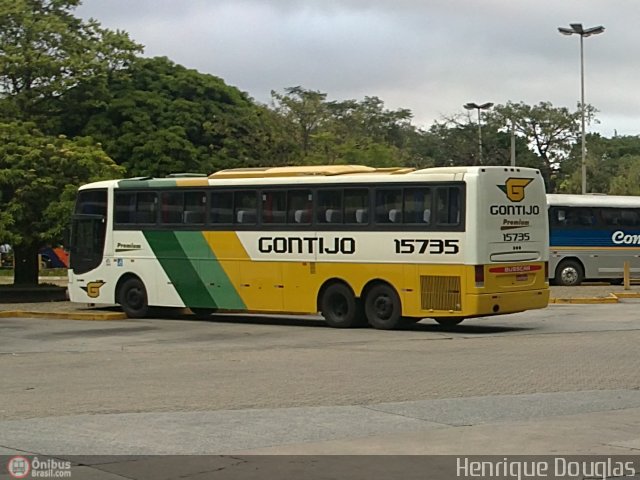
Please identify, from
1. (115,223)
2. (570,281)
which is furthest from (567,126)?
(115,223)

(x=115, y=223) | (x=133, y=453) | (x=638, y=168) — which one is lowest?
(x=133, y=453)

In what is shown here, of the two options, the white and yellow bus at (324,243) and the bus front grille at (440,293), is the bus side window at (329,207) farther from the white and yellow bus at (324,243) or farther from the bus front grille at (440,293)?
the bus front grille at (440,293)

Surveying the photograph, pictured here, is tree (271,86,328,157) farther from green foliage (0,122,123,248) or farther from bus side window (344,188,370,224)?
bus side window (344,188,370,224)

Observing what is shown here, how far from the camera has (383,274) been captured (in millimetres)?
23672

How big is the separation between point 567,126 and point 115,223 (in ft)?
178

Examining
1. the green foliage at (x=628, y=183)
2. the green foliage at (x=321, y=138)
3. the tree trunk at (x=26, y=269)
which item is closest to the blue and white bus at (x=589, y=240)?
the green foliage at (x=321, y=138)

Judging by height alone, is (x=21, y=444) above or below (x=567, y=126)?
below

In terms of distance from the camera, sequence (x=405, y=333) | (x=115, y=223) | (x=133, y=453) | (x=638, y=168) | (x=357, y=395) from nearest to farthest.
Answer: (x=133, y=453), (x=357, y=395), (x=405, y=333), (x=115, y=223), (x=638, y=168)

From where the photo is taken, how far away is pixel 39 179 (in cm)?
3841

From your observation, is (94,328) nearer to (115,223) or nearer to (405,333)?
(115,223)

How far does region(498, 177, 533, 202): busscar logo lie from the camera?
23.0 m

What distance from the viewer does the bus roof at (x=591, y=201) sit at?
40156 mm

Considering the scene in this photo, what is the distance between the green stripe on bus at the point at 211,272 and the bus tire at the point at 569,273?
A: 16790 millimetres

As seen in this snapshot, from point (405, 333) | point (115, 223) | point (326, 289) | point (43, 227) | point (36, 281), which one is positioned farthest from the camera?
point (36, 281)
